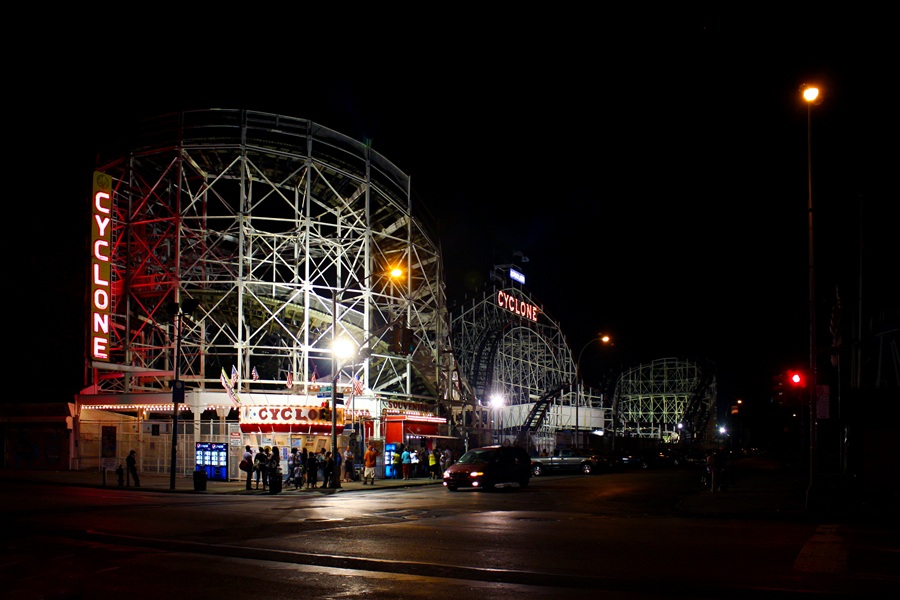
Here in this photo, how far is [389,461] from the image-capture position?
38.6 meters

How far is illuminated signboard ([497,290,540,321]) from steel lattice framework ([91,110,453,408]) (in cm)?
1902

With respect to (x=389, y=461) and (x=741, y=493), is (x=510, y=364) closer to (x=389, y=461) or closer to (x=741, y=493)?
(x=389, y=461)

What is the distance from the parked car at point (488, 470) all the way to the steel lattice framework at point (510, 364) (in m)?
19.5

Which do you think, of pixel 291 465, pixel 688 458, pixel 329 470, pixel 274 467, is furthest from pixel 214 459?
pixel 688 458

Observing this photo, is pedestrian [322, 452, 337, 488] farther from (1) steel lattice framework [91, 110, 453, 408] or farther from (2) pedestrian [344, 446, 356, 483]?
(1) steel lattice framework [91, 110, 453, 408]

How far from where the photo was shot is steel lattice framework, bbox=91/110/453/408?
38750 millimetres

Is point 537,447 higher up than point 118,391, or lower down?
lower down

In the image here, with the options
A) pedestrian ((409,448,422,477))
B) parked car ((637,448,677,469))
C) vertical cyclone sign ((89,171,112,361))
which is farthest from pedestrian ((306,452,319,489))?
parked car ((637,448,677,469))

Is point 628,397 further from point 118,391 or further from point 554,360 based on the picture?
point 118,391

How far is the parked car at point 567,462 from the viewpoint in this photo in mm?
46094

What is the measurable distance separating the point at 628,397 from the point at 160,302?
83.9 m

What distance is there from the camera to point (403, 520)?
17766mm

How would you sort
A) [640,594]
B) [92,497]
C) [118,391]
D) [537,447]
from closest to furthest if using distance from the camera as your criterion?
1. [640,594]
2. [92,497]
3. [118,391]
4. [537,447]

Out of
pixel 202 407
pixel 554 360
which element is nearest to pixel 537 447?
pixel 554 360
